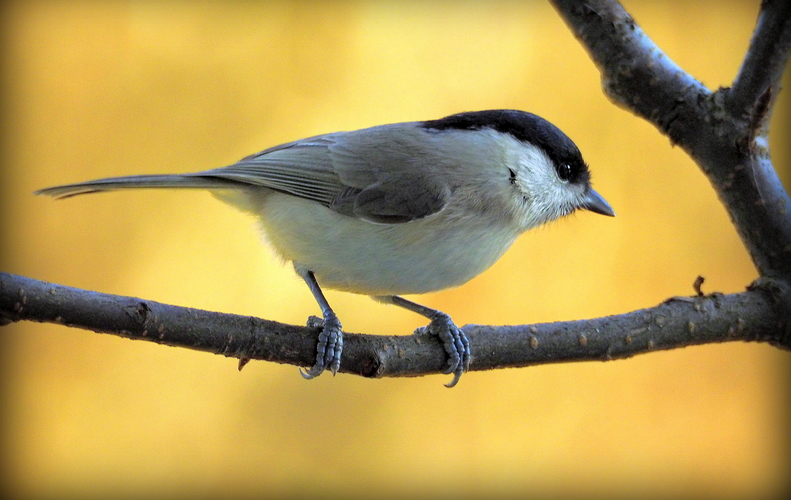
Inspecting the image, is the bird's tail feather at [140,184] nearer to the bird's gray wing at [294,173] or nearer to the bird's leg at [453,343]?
the bird's gray wing at [294,173]

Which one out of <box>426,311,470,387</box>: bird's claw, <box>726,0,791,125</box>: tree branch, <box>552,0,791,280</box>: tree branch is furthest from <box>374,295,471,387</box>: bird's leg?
<box>726,0,791,125</box>: tree branch

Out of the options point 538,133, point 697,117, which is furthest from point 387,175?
point 697,117

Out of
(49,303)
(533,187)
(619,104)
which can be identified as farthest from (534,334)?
(49,303)

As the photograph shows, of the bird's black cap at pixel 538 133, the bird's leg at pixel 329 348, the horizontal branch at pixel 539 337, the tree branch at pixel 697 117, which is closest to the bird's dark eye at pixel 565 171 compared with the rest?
the bird's black cap at pixel 538 133

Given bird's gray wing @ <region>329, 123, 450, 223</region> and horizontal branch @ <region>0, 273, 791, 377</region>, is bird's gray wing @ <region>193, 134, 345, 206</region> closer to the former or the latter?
bird's gray wing @ <region>329, 123, 450, 223</region>

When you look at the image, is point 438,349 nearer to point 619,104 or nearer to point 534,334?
point 534,334
